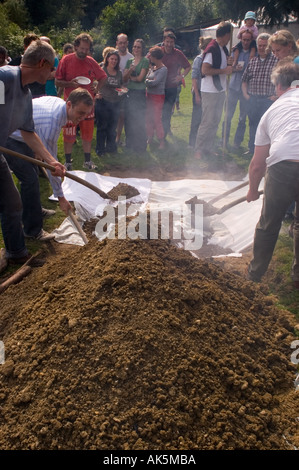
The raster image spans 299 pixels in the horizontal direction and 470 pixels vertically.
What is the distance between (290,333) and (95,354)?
1.62m

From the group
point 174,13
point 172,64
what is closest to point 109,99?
point 172,64

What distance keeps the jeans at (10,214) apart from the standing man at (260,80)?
4857mm

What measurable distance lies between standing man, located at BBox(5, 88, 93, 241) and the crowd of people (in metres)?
0.01

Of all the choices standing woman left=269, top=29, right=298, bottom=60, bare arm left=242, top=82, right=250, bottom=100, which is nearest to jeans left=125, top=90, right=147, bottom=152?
bare arm left=242, top=82, right=250, bottom=100

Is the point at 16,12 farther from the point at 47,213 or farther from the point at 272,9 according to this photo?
the point at 47,213

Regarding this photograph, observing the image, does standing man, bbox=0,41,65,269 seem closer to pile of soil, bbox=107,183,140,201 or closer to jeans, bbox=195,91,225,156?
pile of soil, bbox=107,183,140,201

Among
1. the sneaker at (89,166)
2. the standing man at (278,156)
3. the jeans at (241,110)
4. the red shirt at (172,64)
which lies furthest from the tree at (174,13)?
the standing man at (278,156)

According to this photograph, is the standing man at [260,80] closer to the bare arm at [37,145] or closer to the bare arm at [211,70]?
the bare arm at [211,70]

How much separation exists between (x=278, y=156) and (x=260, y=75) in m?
4.24

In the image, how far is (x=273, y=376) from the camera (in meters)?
2.73

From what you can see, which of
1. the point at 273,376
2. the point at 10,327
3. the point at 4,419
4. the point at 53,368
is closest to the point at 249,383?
the point at 273,376

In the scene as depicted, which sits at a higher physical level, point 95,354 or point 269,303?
point 95,354

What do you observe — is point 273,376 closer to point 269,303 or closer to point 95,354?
point 269,303

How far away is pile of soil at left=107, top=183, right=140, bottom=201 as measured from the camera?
5.68m
